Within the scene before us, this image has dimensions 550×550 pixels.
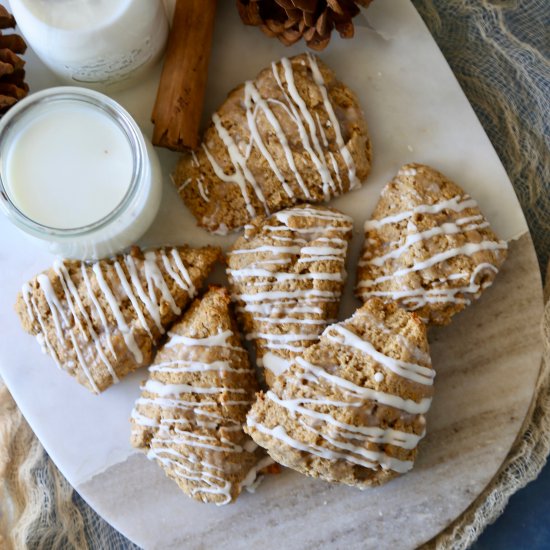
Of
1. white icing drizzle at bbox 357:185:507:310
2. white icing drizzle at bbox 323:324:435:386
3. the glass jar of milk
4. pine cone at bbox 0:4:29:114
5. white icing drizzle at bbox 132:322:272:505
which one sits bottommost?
white icing drizzle at bbox 132:322:272:505

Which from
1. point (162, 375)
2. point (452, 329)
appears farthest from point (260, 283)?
point (452, 329)

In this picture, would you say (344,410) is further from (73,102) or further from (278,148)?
(73,102)

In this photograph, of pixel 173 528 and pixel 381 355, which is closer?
pixel 381 355

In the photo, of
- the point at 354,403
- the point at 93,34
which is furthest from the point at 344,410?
the point at 93,34

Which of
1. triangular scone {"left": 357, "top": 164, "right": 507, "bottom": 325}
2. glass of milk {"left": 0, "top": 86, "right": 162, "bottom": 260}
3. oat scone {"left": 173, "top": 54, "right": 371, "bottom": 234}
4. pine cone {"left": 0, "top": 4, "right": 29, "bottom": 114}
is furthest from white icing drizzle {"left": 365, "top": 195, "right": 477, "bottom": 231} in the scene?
pine cone {"left": 0, "top": 4, "right": 29, "bottom": 114}

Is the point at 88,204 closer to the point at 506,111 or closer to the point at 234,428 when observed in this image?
the point at 234,428

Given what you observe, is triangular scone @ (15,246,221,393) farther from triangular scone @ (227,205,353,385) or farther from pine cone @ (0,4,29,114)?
pine cone @ (0,4,29,114)

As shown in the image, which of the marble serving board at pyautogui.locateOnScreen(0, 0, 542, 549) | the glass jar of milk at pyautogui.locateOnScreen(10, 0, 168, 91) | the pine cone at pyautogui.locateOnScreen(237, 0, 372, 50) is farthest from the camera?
the marble serving board at pyautogui.locateOnScreen(0, 0, 542, 549)
